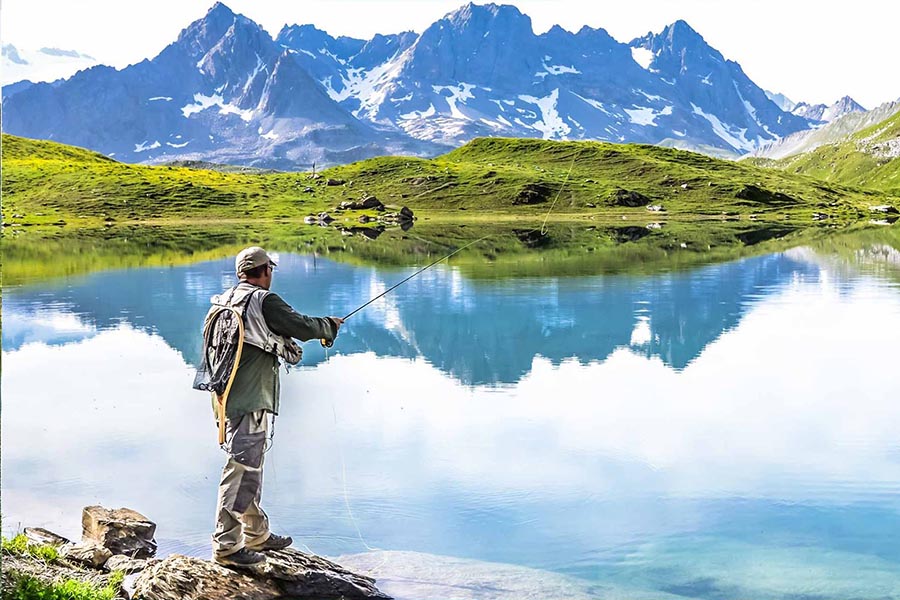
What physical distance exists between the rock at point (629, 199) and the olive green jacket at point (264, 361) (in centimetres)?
14544

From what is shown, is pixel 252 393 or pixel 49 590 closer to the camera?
pixel 49 590

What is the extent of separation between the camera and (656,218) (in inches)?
5202

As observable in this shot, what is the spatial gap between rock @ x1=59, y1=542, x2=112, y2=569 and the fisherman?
152 centimetres

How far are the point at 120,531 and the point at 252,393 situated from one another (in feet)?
10.7

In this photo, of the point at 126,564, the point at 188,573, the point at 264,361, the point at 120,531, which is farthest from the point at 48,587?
the point at 120,531

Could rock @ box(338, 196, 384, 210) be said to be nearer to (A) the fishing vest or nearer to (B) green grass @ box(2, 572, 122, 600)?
(A) the fishing vest

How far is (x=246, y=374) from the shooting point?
9164 mm

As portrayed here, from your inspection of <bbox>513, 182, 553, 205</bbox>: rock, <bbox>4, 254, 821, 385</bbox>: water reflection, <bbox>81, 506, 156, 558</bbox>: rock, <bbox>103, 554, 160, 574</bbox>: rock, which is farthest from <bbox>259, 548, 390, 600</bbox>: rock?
<bbox>513, 182, 553, 205</bbox>: rock

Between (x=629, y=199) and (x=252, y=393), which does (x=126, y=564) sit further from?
(x=629, y=199)

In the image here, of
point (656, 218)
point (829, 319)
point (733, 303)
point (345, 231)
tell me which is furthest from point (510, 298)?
point (656, 218)

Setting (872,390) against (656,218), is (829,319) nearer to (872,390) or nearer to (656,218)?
(872,390)

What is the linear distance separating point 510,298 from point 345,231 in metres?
Answer: 63.7

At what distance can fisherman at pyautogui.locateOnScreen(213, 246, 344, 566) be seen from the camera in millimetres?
9086

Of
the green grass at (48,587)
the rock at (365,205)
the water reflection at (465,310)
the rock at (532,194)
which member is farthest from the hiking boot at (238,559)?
the rock at (532,194)
